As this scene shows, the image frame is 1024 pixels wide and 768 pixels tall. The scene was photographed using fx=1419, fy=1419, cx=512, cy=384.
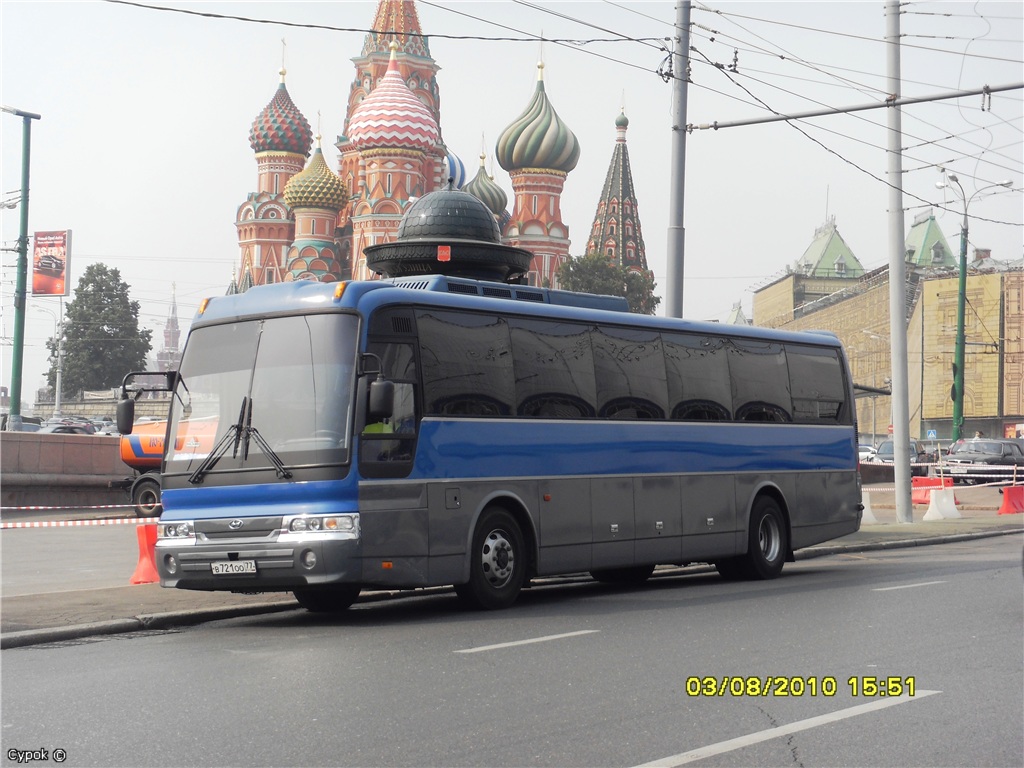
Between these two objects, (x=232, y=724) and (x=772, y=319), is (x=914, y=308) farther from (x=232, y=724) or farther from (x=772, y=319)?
(x=232, y=724)

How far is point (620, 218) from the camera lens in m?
123

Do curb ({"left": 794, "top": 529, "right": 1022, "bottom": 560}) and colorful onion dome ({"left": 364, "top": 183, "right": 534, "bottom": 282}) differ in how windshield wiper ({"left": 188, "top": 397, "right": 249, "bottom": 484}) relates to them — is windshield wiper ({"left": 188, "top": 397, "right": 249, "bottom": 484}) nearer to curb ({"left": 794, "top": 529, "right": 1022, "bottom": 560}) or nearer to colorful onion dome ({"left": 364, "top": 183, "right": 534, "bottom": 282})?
colorful onion dome ({"left": 364, "top": 183, "right": 534, "bottom": 282})

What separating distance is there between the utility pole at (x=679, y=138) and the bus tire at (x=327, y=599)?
9.72 meters

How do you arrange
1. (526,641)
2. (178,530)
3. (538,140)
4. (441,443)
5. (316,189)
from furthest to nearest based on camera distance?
(538,140), (316,189), (441,443), (178,530), (526,641)

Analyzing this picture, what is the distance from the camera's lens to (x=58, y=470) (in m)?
33.9

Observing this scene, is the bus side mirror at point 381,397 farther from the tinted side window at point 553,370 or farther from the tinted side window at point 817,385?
the tinted side window at point 817,385

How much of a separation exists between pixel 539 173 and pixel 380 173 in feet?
55.6

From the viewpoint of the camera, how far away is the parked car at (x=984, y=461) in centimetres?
4675

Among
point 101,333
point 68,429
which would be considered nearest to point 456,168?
point 101,333

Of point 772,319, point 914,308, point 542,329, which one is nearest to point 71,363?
point 914,308

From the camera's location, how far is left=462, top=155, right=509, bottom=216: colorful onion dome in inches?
3851

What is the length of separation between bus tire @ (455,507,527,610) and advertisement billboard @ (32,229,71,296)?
2006 inches

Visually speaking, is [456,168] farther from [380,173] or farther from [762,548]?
[762,548]

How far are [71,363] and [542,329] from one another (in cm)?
9311
